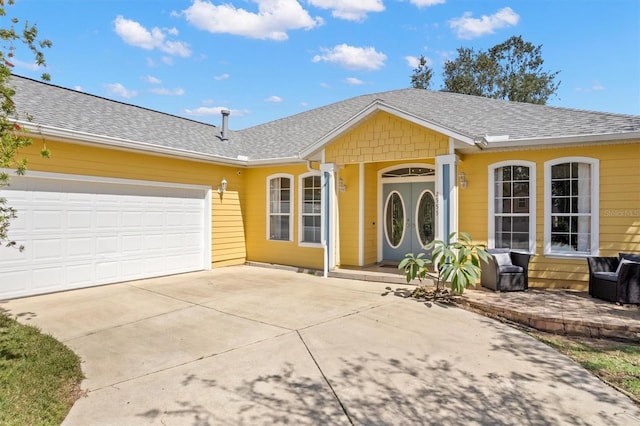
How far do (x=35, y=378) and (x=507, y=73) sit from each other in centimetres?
3219

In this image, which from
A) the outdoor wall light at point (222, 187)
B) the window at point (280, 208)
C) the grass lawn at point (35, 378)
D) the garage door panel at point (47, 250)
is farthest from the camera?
the window at point (280, 208)

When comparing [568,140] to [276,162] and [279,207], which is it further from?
[279,207]

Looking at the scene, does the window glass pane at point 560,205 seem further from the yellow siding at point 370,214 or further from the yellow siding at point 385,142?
the yellow siding at point 370,214

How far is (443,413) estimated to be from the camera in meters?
3.34

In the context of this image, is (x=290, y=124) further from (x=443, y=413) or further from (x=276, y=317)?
(x=443, y=413)

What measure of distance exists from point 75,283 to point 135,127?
404cm

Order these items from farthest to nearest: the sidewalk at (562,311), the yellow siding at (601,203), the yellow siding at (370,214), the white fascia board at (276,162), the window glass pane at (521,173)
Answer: the white fascia board at (276,162)
the yellow siding at (370,214)
the window glass pane at (521,173)
the yellow siding at (601,203)
the sidewalk at (562,311)

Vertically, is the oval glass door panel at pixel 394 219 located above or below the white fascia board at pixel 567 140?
below

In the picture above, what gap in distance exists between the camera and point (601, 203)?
7.48 m

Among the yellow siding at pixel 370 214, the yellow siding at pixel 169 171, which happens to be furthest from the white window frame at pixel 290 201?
the yellow siding at pixel 370 214

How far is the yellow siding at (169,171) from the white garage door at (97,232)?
0.19 meters

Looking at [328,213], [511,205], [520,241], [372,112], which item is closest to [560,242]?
[520,241]

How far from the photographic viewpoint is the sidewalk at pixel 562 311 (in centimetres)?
547

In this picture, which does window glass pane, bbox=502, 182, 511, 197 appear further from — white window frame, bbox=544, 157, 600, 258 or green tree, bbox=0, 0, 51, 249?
green tree, bbox=0, 0, 51, 249
